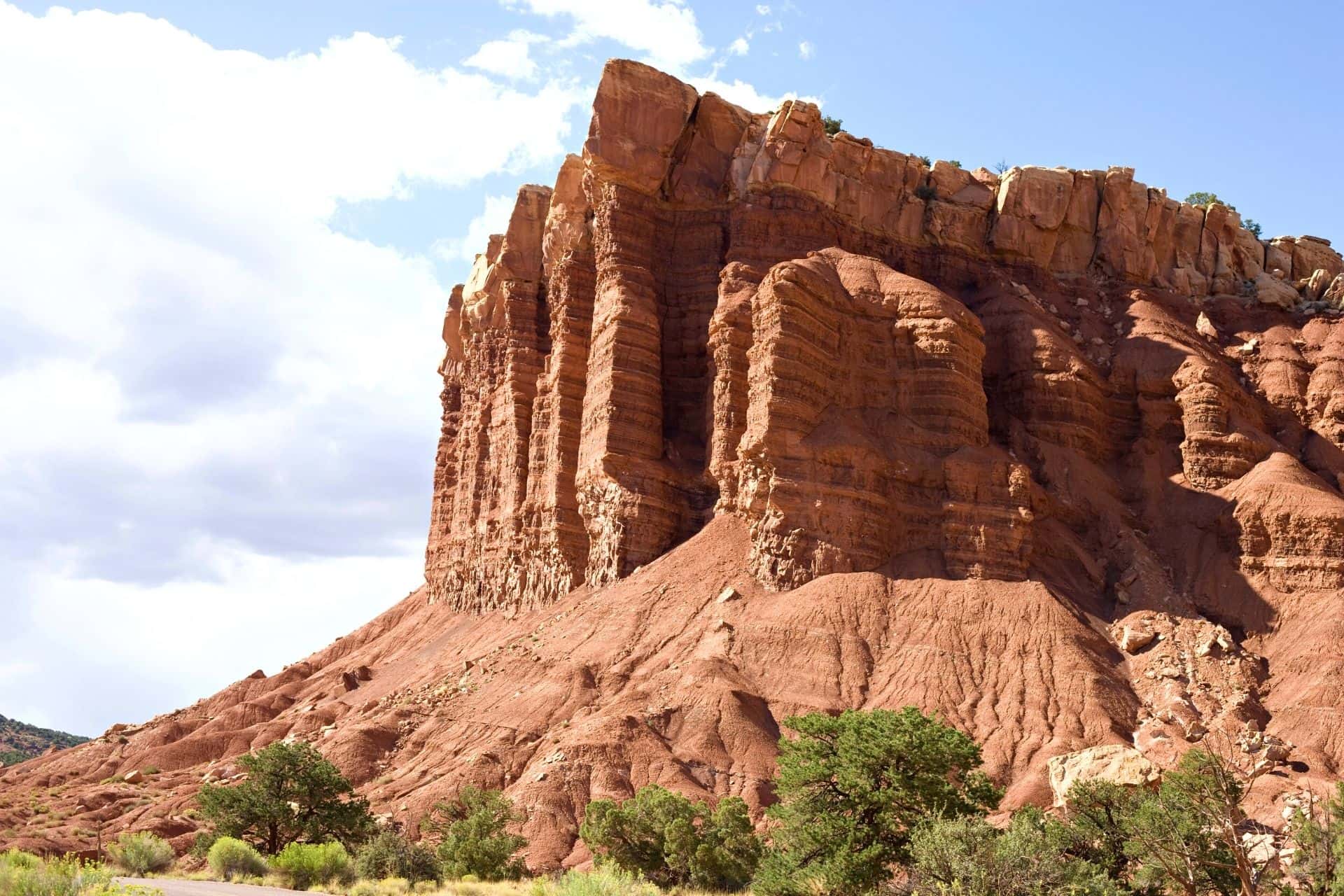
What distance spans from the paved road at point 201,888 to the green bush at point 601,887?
6.32 metres

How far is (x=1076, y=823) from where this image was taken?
37375 millimetres

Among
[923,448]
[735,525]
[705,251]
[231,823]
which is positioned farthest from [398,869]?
[705,251]

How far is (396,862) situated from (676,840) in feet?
26.7

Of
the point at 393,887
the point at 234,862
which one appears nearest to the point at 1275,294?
the point at 393,887

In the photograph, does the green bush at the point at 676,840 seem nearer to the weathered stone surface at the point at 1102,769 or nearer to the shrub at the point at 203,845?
the weathered stone surface at the point at 1102,769

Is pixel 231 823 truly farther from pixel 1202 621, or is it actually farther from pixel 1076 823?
pixel 1202 621

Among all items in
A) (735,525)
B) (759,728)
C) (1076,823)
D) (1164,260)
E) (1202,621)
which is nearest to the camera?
(1076,823)

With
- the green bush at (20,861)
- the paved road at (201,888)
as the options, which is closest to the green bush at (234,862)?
the paved road at (201,888)

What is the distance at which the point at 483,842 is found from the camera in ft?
135

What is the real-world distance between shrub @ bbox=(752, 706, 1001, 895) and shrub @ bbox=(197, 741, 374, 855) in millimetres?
15786

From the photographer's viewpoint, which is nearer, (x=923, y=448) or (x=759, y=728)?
(x=759, y=728)

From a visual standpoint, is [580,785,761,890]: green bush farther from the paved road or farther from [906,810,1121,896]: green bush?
the paved road

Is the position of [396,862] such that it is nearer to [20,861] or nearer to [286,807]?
[286,807]

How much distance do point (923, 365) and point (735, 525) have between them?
1178 centimetres
